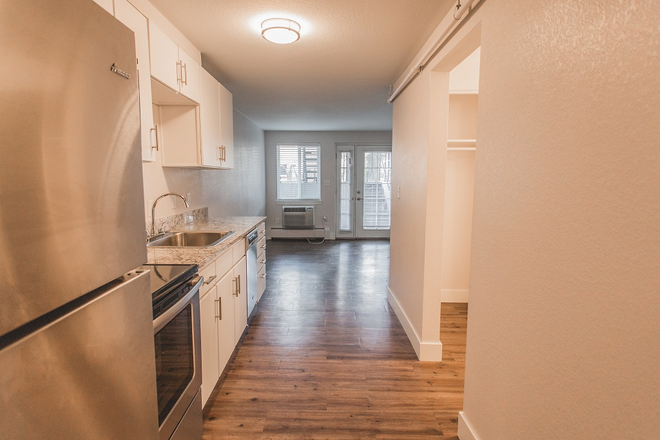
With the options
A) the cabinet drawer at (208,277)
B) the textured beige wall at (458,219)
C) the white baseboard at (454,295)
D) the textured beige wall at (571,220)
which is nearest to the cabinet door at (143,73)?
the cabinet drawer at (208,277)

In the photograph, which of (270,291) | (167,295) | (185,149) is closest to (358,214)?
(270,291)

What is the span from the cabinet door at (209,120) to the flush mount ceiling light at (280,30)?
2.29 ft

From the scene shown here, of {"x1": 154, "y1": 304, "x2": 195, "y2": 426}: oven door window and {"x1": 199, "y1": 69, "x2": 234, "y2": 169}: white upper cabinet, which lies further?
{"x1": 199, "y1": 69, "x2": 234, "y2": 169}: white upper cabinet

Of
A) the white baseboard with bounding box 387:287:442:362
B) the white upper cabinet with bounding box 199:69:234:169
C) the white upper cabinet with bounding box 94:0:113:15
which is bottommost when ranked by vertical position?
the white baseboard with bounding box 387:287:442:362

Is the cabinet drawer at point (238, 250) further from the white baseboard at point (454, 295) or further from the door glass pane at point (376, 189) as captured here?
the door glass pane at point (376, 189)

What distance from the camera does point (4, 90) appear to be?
53 centimetres

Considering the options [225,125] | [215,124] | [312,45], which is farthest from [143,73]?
[225,125]

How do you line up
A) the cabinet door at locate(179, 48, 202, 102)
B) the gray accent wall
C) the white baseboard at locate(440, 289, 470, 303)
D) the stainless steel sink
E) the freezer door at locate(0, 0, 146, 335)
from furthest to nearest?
the gray accent wall < the white baseboard at locate(440, 289, 470, 303) < the stainless steel sink < the cabinet door at locate(179, 48, 202, 102) < the freezer door at locate(0, 0, 146, 335)

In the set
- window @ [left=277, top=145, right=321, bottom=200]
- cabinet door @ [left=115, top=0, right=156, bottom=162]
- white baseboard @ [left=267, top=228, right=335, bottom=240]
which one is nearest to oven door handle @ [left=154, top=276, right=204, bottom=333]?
cabinet door @ [left=115, top=0, right=156, bottom=162]

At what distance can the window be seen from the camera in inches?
289

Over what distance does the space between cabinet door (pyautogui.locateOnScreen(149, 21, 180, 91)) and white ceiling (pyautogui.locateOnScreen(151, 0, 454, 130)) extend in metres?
0.18

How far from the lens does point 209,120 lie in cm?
277

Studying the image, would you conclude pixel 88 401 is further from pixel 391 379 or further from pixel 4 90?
pixel 391 379

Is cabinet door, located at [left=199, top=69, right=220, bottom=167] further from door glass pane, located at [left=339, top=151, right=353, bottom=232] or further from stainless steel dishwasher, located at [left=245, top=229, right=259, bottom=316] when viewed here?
door glass pane, located at [left=339, top=151, right=353, bottom=232]
